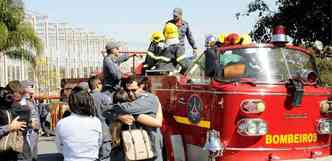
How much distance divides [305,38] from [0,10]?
11935 millimetres

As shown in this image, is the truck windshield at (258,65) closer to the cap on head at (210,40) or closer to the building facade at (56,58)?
the cap on head at (210,40)

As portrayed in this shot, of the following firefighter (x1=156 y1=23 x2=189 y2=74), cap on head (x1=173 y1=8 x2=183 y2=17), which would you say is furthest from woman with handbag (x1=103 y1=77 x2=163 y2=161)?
cap on head (x1=173 y1=8 x2=183 y2=17)

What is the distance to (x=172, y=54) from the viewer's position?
9641 millimetres

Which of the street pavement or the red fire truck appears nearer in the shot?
the red fire truck

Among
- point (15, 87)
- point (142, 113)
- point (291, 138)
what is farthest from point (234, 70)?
point (15, 87)

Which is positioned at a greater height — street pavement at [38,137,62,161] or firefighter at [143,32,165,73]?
firefighter at [143,32,165,73]

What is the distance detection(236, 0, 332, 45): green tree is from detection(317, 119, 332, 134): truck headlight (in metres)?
12.9

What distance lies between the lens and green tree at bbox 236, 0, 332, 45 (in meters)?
20.5

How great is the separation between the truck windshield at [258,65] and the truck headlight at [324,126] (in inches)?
26.6

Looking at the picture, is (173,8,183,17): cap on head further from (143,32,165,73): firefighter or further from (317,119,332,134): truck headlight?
(317,119,332,134): truck headlight

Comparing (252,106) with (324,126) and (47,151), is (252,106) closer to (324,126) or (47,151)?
(324,126)

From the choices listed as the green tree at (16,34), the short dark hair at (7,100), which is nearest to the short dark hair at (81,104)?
the short dark hair at (7,100)

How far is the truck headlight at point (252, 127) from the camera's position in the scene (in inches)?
291

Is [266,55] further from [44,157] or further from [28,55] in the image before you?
[28,55]
